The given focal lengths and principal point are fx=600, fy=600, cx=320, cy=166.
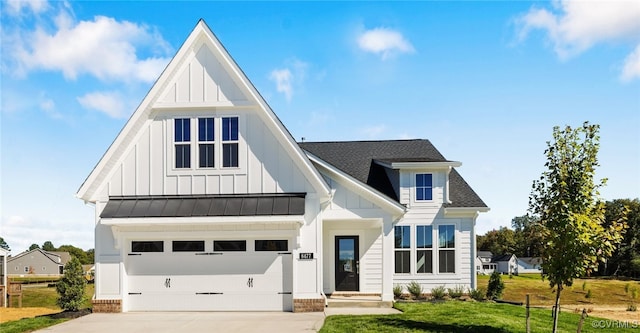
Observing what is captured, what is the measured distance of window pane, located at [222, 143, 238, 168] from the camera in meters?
18.3

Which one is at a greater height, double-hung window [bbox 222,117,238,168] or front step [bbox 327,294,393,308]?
double-hung window [bbox 222,117,238,168]

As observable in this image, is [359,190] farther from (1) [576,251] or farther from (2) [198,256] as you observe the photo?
(1) [576,251]

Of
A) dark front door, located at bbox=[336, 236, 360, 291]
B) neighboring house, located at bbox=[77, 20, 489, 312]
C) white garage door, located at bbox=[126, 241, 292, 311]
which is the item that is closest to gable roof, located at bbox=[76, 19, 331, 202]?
neighboring house, located at bbox=[77, 20, 489, 312]

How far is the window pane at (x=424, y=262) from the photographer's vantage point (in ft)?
79.2

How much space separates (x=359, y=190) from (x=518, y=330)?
Answer: 7014 mm

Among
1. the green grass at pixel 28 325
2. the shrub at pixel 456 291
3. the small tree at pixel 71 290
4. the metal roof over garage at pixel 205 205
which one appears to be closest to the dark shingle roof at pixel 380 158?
the shrub at pixel 456 291

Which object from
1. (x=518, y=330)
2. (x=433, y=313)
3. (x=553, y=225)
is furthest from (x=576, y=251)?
(x=433, y=313)

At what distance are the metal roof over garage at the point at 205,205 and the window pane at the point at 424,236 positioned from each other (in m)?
7.94

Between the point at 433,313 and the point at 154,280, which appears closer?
the point at 433,313

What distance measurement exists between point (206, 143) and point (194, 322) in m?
5.43

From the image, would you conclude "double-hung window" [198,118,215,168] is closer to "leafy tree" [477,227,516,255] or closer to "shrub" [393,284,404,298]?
"shrub" [393,284,404,298]

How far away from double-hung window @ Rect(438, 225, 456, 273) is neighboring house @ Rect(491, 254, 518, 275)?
7061 centimetres

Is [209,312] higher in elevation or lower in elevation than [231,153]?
lower

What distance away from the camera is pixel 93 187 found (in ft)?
60.3
